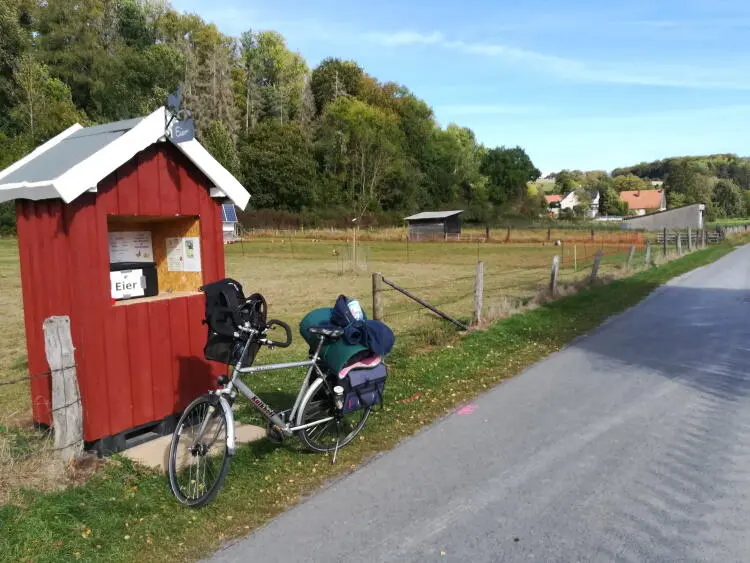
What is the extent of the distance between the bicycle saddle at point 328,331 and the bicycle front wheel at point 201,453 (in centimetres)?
92

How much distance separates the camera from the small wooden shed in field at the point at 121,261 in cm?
461

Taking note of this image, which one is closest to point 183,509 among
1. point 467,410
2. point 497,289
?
point 467,410

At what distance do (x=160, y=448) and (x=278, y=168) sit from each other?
226 ft

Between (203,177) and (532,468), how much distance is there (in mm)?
3717

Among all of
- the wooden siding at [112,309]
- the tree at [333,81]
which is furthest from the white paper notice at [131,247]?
the tree at [333,81]

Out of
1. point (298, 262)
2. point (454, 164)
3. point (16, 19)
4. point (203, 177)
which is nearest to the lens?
point (203, 177)

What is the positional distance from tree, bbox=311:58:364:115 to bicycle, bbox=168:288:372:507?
285ft

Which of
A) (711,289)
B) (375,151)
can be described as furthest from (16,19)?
(711,289)

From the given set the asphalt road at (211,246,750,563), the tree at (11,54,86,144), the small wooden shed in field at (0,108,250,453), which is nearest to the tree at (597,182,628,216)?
the tree at (11,54,86,144)

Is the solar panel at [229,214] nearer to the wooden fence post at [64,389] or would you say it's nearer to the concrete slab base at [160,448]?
the concrete slab base at [160,448]

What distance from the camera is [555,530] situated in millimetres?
3648

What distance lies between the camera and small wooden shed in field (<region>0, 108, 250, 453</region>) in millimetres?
4613

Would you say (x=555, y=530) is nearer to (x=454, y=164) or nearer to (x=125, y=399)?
(x=125, y=399)

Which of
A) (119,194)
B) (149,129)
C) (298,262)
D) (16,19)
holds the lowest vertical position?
(298,262)
